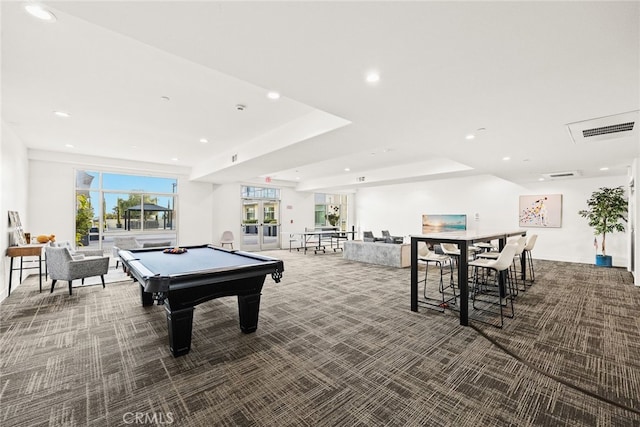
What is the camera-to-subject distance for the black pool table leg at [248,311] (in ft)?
10.4

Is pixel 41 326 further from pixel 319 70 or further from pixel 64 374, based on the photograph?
pixel 319 70

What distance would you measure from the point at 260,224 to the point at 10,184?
7009mm

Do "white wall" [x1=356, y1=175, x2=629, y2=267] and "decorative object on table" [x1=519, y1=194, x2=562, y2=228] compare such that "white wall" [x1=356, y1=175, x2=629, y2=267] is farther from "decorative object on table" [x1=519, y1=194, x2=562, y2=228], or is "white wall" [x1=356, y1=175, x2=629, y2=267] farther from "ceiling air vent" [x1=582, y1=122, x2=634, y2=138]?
"ceiling air vent" [x1=582, y1=122, x2=634, y2=138]

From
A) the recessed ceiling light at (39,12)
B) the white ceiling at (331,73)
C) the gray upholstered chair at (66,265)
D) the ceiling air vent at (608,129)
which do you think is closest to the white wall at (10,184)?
the white ceiling at (331,73)

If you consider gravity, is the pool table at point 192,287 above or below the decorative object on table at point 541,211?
below

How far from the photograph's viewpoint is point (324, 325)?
3.43m

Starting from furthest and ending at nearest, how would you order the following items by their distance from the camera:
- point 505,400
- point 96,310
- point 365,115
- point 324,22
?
point 96,310 → point 365,115 → point 505,400 → point 324,22

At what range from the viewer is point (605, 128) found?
359cm

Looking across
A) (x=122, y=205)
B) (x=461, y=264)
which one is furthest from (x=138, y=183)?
(x=461, y=264)

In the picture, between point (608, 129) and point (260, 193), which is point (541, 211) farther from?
point (260, 193)

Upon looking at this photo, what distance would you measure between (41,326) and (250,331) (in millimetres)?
2616

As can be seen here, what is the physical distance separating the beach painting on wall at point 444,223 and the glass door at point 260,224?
6.02 metres

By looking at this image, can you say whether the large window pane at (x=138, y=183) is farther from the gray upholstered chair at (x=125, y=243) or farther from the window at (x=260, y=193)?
the window at (x=260, y=193)

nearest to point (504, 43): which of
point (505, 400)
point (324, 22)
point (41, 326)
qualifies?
point (324, 22)
